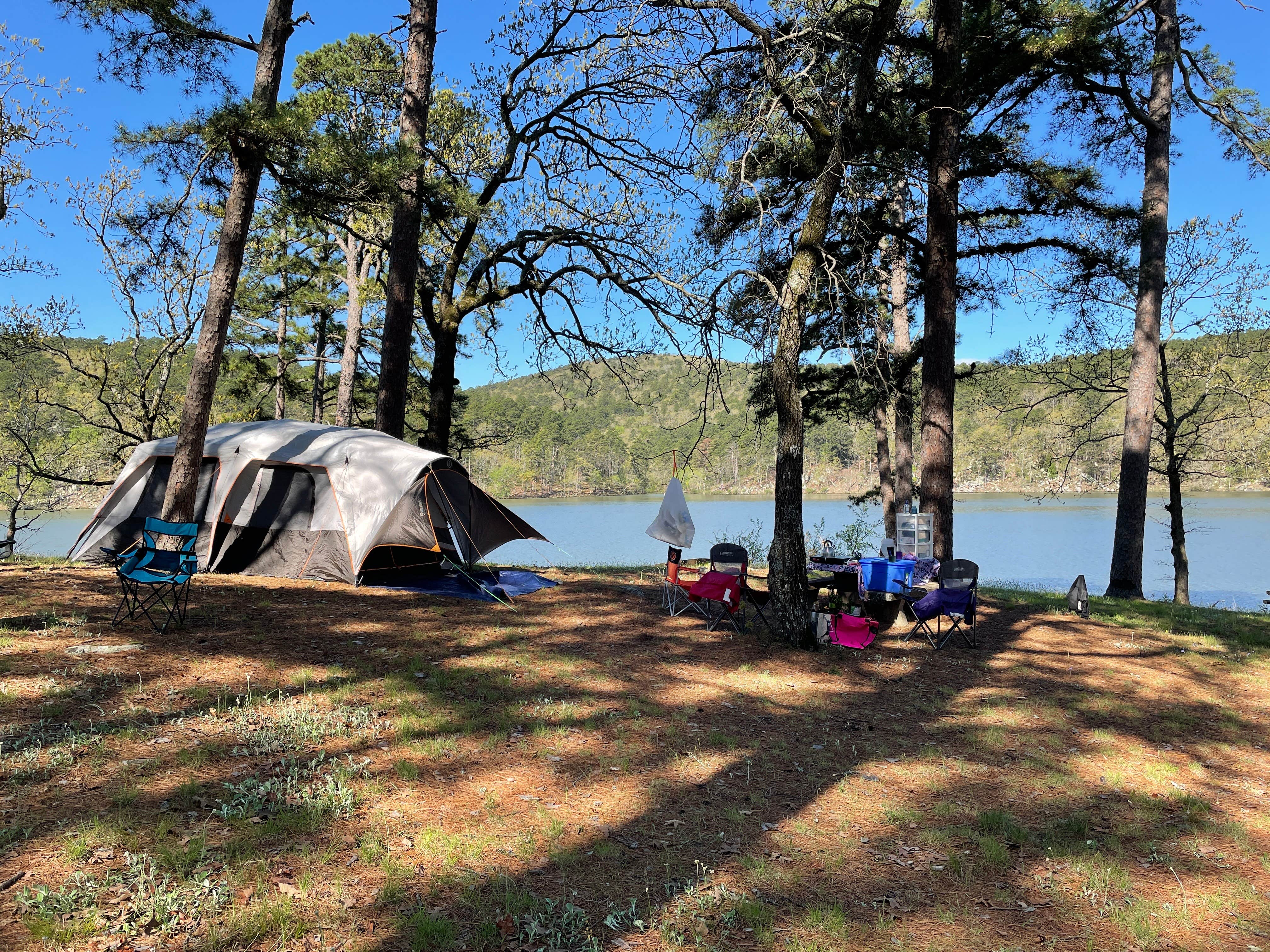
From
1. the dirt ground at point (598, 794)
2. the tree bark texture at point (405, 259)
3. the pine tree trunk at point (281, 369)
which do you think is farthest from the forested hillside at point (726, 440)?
the pine tree trunk at point (281, 369)

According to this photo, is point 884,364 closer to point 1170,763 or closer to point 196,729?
point 1170,763

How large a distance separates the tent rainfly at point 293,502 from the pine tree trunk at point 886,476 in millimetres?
8253

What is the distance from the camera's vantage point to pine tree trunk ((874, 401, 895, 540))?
13.0m

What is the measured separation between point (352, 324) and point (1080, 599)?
14.3 m

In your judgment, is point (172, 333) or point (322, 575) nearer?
point (322, 575)

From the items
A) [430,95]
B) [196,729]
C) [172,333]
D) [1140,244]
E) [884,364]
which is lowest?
[196,729]

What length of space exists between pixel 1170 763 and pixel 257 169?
8.59m

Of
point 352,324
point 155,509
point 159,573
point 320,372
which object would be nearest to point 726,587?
point 159,573

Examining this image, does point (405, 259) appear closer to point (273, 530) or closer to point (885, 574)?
point (273, 530)

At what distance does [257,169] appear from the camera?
22.0ft

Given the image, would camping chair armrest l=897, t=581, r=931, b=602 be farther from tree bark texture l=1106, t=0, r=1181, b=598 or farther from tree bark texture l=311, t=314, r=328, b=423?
tree bark texture l=311, t=314, r=328, b=423

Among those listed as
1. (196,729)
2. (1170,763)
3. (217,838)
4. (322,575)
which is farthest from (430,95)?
(1170,763)

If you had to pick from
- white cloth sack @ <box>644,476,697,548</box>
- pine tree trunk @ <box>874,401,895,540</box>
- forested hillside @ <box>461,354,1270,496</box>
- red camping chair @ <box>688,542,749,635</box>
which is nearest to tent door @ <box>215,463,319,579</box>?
white cloth sack @ <box>644,476,697,548</box>

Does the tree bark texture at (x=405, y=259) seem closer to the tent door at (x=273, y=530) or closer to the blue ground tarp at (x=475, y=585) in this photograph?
the tent door at (x=273, y=530)
